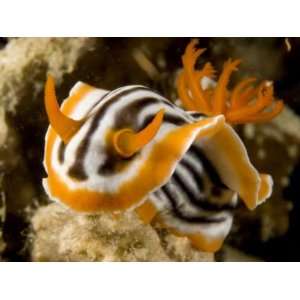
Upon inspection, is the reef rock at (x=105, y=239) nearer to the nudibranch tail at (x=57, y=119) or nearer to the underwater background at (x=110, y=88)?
the underwater background at (x=110, y=88)

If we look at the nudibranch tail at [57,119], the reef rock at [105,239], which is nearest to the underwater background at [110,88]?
the reef rock at [105,239]

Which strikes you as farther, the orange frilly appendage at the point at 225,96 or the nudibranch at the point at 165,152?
the orange frilly appendage at the point at 225,96

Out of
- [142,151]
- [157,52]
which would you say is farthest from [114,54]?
[142,151]

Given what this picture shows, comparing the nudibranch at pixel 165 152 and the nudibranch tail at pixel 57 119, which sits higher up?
the nudibranch tail at pixel 57 119

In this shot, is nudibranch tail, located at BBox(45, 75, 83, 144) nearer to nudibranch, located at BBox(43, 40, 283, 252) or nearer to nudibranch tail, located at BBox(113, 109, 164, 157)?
nudibranch, located at BBox(43, 40, 283, 252)

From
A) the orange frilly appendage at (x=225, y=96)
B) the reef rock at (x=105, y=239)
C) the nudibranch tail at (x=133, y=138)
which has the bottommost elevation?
the reef rock at (x=105, y=239)

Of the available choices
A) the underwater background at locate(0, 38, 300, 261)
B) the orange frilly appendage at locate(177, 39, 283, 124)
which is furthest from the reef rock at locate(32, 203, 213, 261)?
the orange frilly appendage at locate(177, 39, 283, 124)
